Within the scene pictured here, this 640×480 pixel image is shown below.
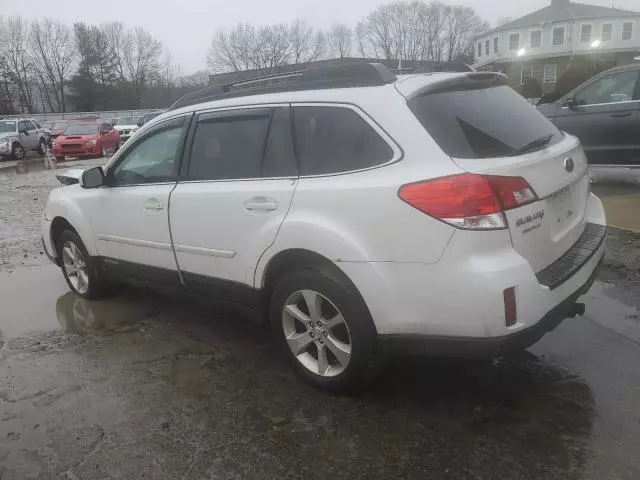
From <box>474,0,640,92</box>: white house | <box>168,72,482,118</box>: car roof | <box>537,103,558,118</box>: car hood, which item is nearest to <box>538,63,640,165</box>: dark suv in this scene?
<box>537,103,558,118</box>: car hood

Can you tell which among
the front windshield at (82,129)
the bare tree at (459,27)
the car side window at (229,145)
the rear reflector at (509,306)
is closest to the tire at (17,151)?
the front windshield at (82,129)

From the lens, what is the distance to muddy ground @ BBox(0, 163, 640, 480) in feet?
8.44

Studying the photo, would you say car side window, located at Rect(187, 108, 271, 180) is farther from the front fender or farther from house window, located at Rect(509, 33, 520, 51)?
house window, located at Rect(509, 33, 520, 51)

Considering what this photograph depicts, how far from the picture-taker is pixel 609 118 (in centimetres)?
780

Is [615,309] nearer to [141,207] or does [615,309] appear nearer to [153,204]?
[153,204]

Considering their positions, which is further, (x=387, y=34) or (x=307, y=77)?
(x=387, y=34)

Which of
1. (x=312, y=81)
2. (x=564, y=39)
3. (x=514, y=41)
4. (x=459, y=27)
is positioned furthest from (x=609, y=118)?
(x=459, y=27)

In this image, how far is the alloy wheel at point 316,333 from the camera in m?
3.03

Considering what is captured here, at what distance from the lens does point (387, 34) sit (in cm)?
9588

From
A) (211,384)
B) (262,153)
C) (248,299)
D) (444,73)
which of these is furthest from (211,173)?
(444,73)

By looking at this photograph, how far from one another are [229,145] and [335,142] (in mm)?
881

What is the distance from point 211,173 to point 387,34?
9962 cm

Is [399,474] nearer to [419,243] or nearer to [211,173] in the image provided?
[419,243]

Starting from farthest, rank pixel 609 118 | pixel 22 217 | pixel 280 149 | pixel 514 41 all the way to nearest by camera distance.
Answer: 1. pixel 514 41
2. pixel 22 217
3. pixel 609 118
4. pixel 280 149
